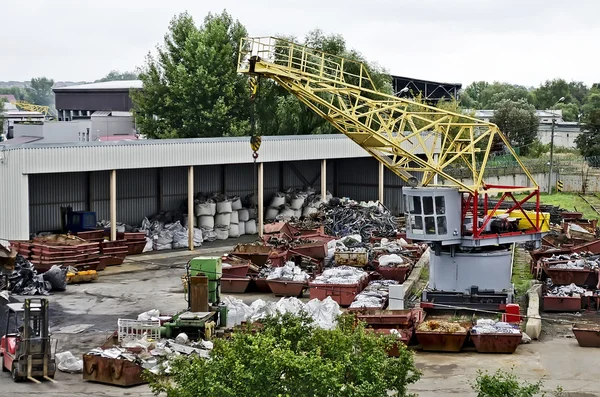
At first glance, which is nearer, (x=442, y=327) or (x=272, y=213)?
(x=442, y=327)

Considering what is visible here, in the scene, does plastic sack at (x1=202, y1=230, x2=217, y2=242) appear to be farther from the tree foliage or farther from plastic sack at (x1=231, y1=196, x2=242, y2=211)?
the tree foliage

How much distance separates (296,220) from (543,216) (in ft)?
58.3

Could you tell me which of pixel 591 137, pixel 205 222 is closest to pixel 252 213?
pixel 205 222

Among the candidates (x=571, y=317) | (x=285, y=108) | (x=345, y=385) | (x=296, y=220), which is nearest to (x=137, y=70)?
(x=285, y=108)

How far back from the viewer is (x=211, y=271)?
3297cm

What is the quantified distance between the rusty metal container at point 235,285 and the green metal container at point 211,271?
4.11 m

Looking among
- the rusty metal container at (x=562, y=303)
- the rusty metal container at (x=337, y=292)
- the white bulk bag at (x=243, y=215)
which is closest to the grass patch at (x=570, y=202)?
the white bulk bag at (x=243, y=215)

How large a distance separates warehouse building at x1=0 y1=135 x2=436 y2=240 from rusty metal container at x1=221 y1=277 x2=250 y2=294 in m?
8.92

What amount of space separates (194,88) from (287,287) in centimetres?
4058

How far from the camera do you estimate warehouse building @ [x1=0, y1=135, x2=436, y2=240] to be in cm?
4197

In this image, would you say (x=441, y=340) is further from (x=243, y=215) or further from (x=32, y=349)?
(x=243, y=215)

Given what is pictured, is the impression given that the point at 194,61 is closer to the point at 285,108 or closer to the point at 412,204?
the point at 285,108

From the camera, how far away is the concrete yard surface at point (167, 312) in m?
24.9

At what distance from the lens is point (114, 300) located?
36.5m
